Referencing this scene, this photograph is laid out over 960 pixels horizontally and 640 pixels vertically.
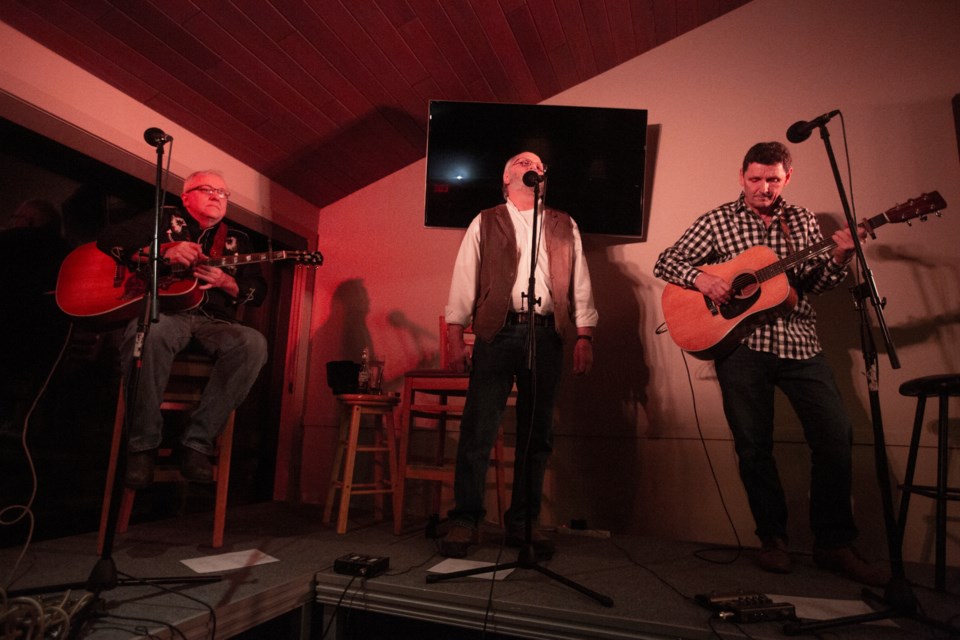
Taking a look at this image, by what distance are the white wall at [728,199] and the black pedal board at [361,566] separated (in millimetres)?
1439

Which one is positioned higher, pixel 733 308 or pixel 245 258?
pixel 245 258

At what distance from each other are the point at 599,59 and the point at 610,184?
0.78m

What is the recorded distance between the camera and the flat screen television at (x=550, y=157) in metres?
3.21

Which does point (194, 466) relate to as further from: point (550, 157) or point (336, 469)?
point (550, 157)

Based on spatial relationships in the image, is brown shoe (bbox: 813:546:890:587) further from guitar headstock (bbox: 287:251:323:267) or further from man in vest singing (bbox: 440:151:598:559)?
guitar headstock (bbox: 287:251:323:267)

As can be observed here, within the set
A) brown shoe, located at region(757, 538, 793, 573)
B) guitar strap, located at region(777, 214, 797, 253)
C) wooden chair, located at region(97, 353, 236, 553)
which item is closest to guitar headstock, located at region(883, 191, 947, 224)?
guitar strap, located at region(777, 214, 797, 253)

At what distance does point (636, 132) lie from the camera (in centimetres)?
321

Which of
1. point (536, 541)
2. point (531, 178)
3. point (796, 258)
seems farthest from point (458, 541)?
point (796, 258)

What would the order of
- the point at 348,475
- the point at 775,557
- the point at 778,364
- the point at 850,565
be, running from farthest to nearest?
the point at 348,475 → the point at 778,364 → the point at 775,557 → the point at 850,565

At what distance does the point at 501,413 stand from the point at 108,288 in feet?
5.12

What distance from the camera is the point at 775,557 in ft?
6.79

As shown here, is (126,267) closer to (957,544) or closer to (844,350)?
(844,350)

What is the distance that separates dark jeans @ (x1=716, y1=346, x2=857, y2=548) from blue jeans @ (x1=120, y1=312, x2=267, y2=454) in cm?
187

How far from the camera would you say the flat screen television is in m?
3.21
